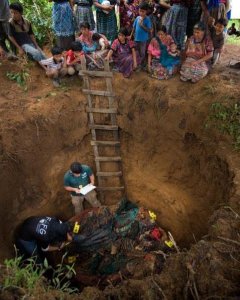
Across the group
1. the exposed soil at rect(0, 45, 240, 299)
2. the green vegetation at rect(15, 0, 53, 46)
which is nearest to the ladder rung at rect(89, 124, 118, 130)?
the exposed soil at rect(0, 45, 240, 299)

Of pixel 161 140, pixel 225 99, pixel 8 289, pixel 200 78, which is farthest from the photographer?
pixel 161 140

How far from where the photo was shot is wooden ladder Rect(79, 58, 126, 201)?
5.78m

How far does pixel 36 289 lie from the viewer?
2779 millimetres

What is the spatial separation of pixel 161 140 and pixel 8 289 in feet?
13.1

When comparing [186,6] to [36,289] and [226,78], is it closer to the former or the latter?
[226,78]

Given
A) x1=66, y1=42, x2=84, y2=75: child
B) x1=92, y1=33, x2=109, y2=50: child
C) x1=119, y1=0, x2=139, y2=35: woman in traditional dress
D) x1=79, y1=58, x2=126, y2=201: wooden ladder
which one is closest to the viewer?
x1=66, y1=42, x2=84, y2=75: child

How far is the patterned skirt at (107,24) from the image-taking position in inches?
231

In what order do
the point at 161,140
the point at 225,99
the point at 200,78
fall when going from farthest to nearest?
the point at 161,140, the point at 200,78, the point at 225,99

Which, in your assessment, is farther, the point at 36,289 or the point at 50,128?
the point at 50,128

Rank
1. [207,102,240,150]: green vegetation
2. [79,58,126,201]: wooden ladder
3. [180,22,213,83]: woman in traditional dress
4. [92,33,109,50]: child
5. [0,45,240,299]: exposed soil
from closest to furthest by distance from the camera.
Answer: [207,102,240,150]: green vegetation < [0,45,240,299]: exposed soil < [180,22,213,83]: woman in traditional dress < [92,33,109,50]: child < [79,58,126,201]: wooden ladder

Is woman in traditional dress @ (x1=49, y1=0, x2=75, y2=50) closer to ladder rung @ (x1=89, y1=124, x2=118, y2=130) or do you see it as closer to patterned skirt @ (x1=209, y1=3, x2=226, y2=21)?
ladder rung @ (x1=89, y1=124, x2=118, y2=130)

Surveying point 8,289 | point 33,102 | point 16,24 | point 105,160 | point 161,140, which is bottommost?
point 105,160

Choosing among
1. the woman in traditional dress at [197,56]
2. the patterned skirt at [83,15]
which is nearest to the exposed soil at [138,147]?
the woman in traditional dress at [197,56]

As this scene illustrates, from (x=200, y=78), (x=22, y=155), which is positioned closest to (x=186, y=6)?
(x=200, y=78)
